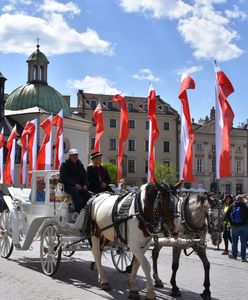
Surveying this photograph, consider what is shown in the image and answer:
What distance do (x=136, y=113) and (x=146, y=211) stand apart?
239 feet

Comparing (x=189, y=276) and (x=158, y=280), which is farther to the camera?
(x=189, y=276)

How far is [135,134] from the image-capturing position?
81.2 m

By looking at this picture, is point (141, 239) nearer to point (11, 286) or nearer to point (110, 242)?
point (110, 242)

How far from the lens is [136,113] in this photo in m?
80.9

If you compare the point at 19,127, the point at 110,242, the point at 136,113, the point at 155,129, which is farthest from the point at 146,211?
the point at 136,113

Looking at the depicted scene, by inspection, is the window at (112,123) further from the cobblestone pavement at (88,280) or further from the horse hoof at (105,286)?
the horse hoof at (105,286)

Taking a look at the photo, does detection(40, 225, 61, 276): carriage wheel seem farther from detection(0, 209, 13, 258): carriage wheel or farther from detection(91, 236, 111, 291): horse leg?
detection(0, 209, 13, 258): carriage wheel

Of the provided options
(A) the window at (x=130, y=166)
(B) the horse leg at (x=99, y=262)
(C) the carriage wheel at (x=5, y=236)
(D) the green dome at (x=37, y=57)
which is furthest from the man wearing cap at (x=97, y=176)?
(A) the window at (x=130, y=166)

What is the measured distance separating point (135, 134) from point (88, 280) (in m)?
71.4

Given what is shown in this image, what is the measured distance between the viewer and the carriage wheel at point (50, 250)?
10.1 m

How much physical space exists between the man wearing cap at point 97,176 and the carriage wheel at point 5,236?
3066mm

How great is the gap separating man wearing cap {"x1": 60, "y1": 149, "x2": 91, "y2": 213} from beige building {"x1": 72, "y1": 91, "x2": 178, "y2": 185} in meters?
67.6

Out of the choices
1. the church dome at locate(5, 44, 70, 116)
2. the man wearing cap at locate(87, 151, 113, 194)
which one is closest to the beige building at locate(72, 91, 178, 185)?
the church dome at locate(5, 44, 70, 116)

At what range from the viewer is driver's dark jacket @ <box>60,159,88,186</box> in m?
10.4
